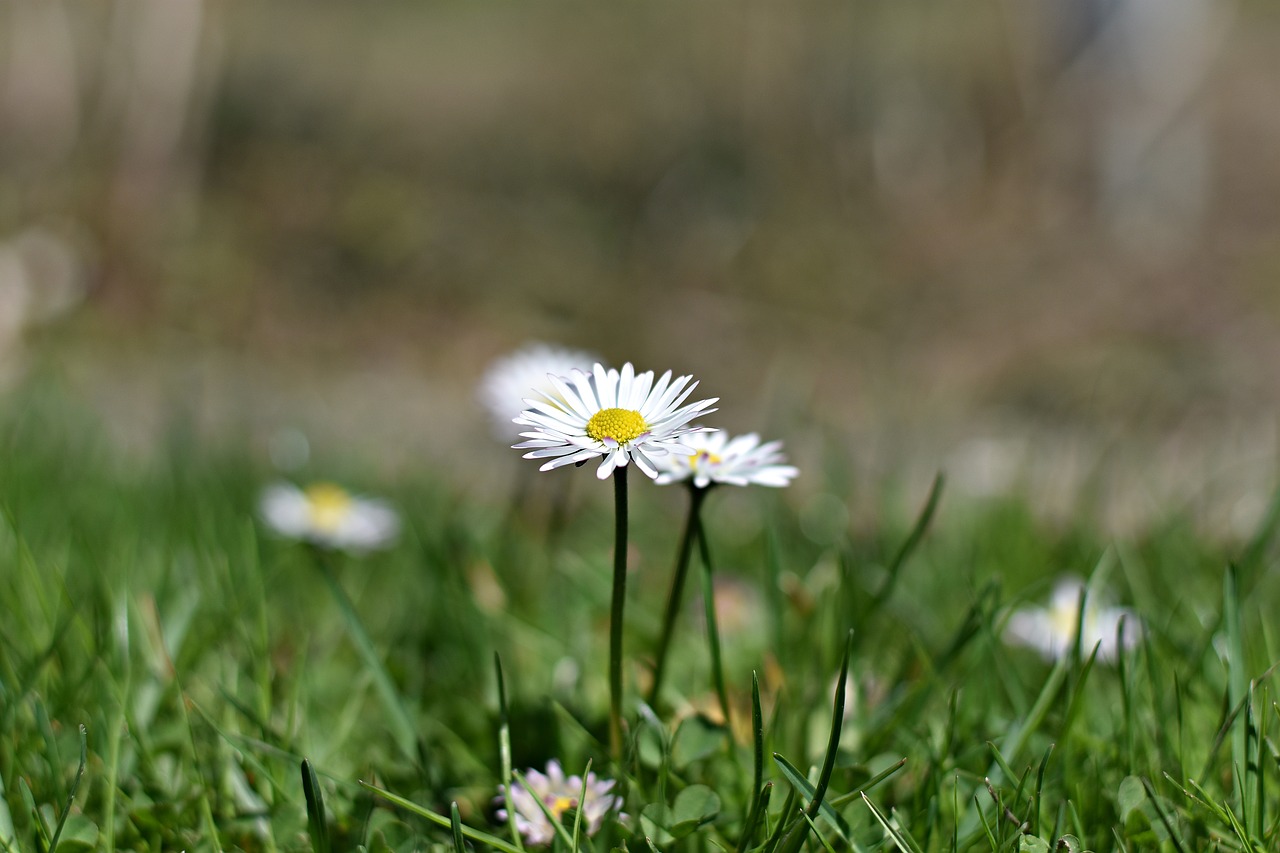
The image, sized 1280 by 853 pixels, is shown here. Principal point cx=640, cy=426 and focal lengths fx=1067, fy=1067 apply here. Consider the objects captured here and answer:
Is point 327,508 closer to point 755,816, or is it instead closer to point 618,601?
point 618,601

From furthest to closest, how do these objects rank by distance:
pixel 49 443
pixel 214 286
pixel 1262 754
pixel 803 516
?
pixel 214 286
pixel 49 443
pixel 803 516
pixel 1262 754

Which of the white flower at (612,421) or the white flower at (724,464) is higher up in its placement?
the white flower at (612,421)

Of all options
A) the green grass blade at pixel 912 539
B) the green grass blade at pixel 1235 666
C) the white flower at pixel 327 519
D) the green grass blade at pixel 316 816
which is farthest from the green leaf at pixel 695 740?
the white flower at pixel 327 519

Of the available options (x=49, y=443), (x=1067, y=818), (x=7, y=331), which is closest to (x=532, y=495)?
(x=49, y=443)

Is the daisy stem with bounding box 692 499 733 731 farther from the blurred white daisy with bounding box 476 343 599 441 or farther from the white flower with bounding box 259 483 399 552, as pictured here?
the white flower with bounding box 259 483 399 552

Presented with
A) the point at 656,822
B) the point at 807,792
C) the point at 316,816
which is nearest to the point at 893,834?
the point at 807,792

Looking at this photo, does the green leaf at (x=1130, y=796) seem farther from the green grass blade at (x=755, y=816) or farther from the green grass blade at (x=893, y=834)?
the green grass blade at (x=755, y=816)

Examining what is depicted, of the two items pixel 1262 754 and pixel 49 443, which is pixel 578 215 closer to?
pixel 49 443
